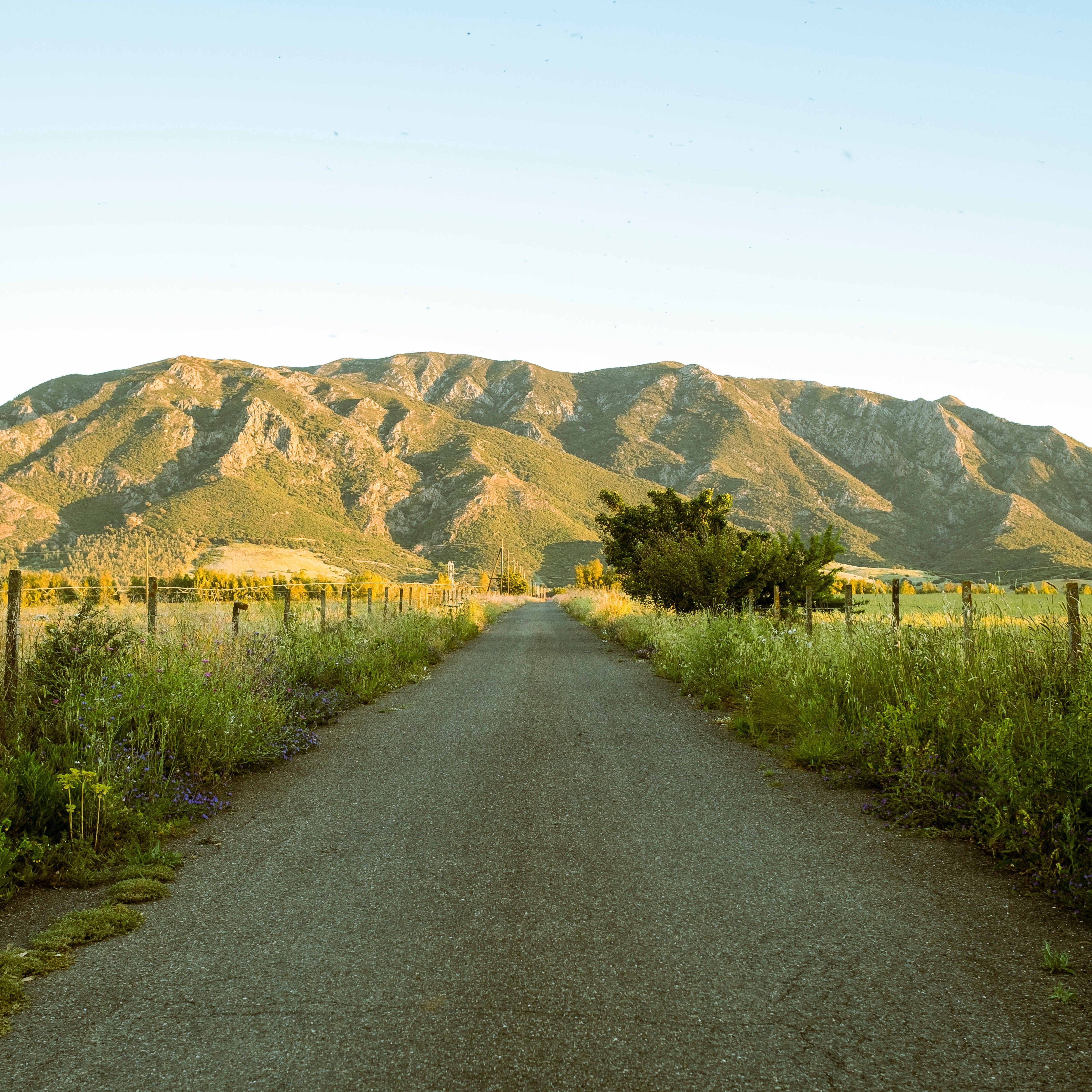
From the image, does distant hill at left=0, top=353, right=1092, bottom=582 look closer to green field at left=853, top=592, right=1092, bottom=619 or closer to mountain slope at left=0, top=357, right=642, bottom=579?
mountain slope at left=0, top=357, right=642, bottom=579

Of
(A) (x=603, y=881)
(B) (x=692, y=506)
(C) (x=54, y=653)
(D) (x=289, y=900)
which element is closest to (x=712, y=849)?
(A) (x=603, y=881)

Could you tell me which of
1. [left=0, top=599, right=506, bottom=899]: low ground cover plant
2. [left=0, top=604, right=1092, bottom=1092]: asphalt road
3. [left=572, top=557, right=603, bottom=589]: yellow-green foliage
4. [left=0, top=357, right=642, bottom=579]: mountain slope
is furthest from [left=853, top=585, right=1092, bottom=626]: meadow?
[left=0, top=357, right=642, bottom=579]: mountain slope

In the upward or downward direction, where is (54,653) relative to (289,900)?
upward

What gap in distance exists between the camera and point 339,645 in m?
14.9

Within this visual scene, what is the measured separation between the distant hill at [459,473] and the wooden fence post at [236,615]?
77.7 meters

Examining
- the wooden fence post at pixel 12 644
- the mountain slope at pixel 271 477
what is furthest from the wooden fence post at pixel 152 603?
the mountain slope at pixel 271 477

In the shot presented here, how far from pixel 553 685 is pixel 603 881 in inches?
394

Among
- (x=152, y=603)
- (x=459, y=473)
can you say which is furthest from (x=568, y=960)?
(x=459, y=473)

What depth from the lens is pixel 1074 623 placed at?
288 inches

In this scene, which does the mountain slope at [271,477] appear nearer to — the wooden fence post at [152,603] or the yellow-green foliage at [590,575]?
the yellow-green foliage at [590,575]

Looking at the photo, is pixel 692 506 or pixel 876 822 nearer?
pixel 876 822

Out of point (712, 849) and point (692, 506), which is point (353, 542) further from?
point (712, 849)

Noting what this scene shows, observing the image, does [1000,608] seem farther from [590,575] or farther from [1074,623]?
[590,575]

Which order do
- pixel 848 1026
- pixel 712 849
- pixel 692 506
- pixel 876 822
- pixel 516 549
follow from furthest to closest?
pixel 516 549
pixel 692 506
pixel 876 822
pixel 712 849
pixel 848 1026
